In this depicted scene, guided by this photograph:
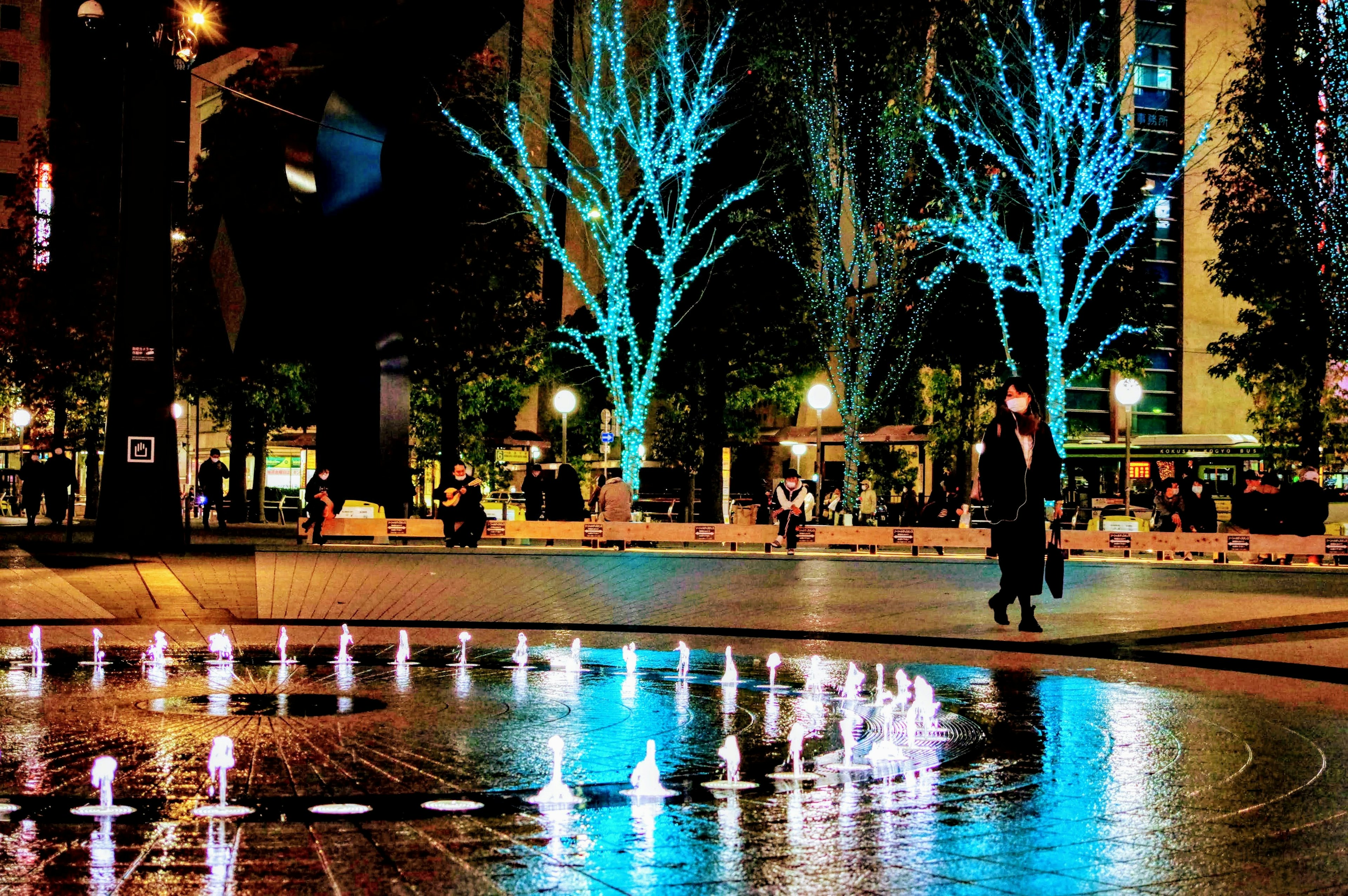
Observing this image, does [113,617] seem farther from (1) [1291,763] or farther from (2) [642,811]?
(1) [1291,763]

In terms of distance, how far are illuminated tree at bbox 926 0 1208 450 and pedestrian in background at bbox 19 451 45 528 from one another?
22.7 metres

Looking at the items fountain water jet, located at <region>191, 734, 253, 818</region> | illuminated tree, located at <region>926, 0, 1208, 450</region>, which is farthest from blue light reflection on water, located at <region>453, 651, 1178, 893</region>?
illuminated tree, located at <region>926, 0, 1208, 450</region>

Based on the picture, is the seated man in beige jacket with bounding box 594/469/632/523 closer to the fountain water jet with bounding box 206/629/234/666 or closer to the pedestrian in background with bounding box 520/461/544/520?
the pedestrian in background with bounding box 520/461/544/520

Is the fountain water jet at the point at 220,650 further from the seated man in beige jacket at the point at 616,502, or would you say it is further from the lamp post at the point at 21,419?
the lamp post at the point at 21,419

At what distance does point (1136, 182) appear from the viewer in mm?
48000

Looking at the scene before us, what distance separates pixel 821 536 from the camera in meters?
30.6

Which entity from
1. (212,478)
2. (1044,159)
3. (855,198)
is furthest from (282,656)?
(212,478)

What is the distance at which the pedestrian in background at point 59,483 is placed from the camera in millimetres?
33500

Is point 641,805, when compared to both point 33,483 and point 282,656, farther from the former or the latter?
point 33,483

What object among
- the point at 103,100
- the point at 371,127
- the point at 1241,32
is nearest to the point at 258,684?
the point at 371,127

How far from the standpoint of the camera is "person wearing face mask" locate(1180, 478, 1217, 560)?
3142 centimetres

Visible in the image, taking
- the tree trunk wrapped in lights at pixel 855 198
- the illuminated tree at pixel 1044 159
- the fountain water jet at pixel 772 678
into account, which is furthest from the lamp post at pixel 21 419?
the fountain water jet at pixel 772 678

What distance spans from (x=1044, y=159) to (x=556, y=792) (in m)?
30.4

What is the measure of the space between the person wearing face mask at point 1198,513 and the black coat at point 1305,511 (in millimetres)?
2833
